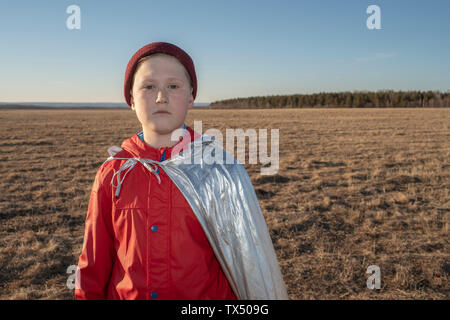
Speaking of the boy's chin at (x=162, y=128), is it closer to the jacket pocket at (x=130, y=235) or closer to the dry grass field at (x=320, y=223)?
the jacket pocket at (x=130, y=235)

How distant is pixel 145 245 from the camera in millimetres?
1634

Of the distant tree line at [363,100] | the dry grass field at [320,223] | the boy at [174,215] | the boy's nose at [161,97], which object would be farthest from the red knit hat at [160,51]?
the distant tree line at [363,100]

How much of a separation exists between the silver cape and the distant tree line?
98226 millimetres

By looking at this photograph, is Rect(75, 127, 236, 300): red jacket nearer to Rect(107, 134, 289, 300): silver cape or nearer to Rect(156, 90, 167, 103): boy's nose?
Rect(107, 134, 289, 300): silver cape

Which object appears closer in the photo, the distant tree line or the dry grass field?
the dry grass field

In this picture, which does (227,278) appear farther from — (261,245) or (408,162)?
(408,162)

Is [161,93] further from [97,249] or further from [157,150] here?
[97,249]

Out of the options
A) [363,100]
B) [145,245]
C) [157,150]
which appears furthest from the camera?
[363,100]

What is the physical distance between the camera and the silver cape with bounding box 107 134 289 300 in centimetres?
171

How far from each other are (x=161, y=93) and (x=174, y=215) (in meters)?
0.63

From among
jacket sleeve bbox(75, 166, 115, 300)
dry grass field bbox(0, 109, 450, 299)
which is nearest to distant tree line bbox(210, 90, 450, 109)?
dry grass field bbox(0, 109, 450, 299)

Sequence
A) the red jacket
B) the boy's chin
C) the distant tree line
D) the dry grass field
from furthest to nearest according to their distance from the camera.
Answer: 1. the distant tree line
2. the dry grass field
3. the boy's chin
4. the red jacket

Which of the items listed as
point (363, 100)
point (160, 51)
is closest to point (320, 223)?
point (160, 51)

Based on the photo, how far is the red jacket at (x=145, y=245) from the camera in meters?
1.61
